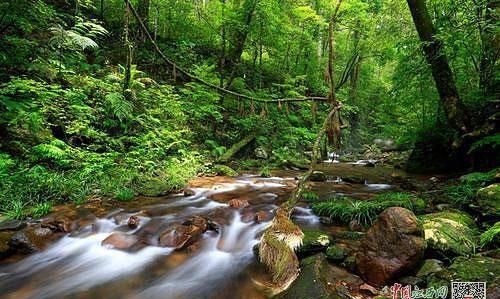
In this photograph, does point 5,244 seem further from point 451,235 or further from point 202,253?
point 451,235

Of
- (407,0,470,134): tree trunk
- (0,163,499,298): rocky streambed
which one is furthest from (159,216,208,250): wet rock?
(407,0,470,134): tree trunk

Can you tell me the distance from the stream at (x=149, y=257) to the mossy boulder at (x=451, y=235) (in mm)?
1396

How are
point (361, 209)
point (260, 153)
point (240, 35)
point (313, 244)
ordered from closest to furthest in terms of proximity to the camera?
1. point (313, 244)
2. point (361, 209)
3. point (260, 153)
4. point (240, 35)

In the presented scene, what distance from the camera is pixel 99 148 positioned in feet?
23.6

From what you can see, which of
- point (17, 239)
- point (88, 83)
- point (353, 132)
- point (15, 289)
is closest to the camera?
point (15, 289)

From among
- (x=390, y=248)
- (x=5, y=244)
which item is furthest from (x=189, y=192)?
(x=390, y=248)

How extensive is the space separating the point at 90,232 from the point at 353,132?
19.9 metres

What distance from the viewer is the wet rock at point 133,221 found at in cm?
477

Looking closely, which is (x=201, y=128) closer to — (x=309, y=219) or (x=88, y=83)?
(x=88, y=83)

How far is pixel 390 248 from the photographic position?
3033 mm

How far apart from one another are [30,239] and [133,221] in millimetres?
1349

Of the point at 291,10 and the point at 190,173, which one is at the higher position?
the point at 291,10

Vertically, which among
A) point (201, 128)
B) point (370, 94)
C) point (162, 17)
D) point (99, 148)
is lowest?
point (99, 148)

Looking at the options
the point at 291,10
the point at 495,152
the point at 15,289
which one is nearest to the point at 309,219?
the point at 15,289
